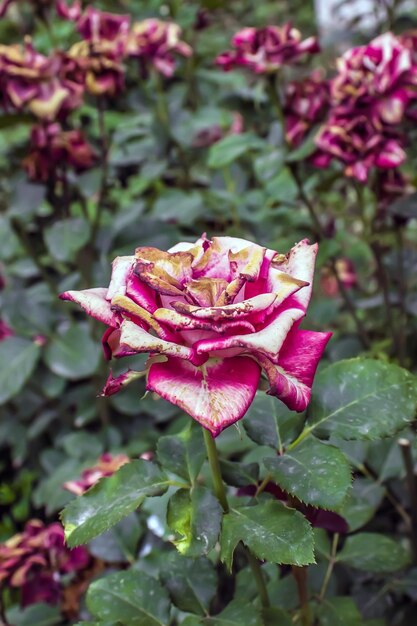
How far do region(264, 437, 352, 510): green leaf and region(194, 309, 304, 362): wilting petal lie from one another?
117 mm

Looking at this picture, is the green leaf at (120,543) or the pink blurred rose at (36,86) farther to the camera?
the pink blurred rose at (36,86)

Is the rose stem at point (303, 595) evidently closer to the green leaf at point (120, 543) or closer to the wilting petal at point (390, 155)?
the green leaf at point (120, 543)

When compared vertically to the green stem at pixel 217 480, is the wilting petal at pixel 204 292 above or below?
above

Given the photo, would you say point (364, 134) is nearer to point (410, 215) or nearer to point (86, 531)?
point (410, 215)

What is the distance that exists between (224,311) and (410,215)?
2.35 feet

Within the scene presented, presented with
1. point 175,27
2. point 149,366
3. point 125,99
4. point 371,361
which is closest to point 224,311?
point 149,366

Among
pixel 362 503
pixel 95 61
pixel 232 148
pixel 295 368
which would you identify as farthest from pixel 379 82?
pixel 295 368

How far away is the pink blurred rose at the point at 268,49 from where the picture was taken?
3.61 ft

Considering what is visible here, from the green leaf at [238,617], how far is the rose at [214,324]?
20cm

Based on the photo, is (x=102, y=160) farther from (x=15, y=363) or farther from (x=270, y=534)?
(x=270, y=534)

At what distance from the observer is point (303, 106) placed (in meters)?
1.15

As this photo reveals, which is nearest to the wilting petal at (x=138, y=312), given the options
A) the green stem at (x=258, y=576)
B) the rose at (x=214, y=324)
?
the rose at (x=214, y=324)

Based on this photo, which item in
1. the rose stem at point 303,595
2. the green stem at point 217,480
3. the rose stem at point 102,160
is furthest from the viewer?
the rose stem at point 102,160

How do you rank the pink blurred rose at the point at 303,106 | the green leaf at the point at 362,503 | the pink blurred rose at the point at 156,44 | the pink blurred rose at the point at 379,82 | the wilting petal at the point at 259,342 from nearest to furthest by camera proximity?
the wilting petal at the point at 259,342, the green leaf at the point at 362,503, the pink blurred rose at the point at 379,82, the pink blurred rose at the point at 303,106, the pink blurred rose at the point at 156,44
